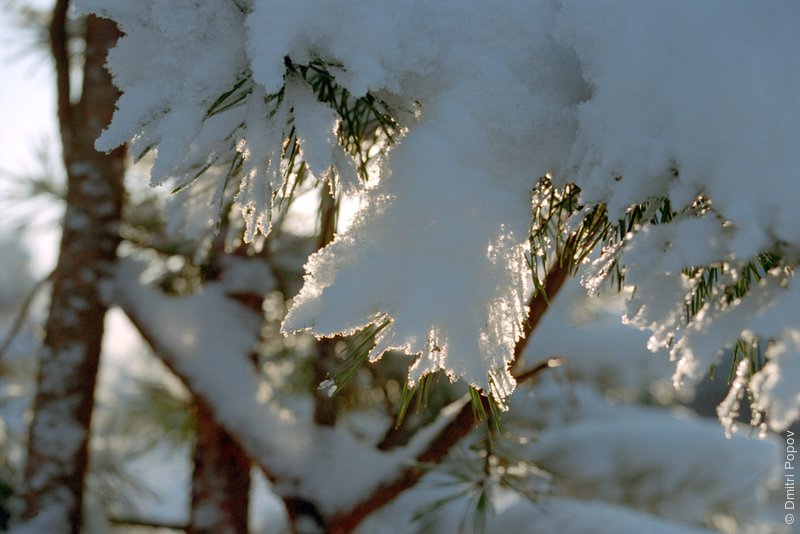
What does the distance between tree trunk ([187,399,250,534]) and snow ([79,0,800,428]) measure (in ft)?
2.23

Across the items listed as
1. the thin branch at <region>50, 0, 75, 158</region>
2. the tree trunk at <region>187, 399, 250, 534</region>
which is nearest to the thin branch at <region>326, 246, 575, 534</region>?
the tree trunk at <region>187, 399, 250, 534</region>

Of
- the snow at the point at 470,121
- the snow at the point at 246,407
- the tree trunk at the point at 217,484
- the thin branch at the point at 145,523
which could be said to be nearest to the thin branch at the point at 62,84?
the snow at the point at 246,407

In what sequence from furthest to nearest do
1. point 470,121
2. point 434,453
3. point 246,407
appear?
1. point 246,407
2. point 434,453
3. point 470,121

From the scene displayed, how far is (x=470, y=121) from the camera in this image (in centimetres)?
38

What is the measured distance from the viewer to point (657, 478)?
6.24ft

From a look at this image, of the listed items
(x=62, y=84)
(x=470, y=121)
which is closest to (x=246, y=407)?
(x=62, y=84)

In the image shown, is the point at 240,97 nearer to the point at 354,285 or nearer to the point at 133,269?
the point at 354,285

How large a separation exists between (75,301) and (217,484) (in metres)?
0.32

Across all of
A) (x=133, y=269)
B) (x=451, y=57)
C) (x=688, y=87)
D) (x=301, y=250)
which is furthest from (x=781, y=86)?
(x=301, y=250)

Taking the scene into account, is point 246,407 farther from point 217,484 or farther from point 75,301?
point 75,301

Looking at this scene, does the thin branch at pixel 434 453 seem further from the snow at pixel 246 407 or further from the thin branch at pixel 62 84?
the thin branch at pixel 62 84

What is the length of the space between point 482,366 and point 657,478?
Answer: 5.70 ft

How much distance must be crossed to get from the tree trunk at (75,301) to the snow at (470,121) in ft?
2.11

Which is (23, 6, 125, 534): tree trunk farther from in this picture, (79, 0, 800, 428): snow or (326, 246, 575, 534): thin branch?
(79, 0, 800, 428): snow
